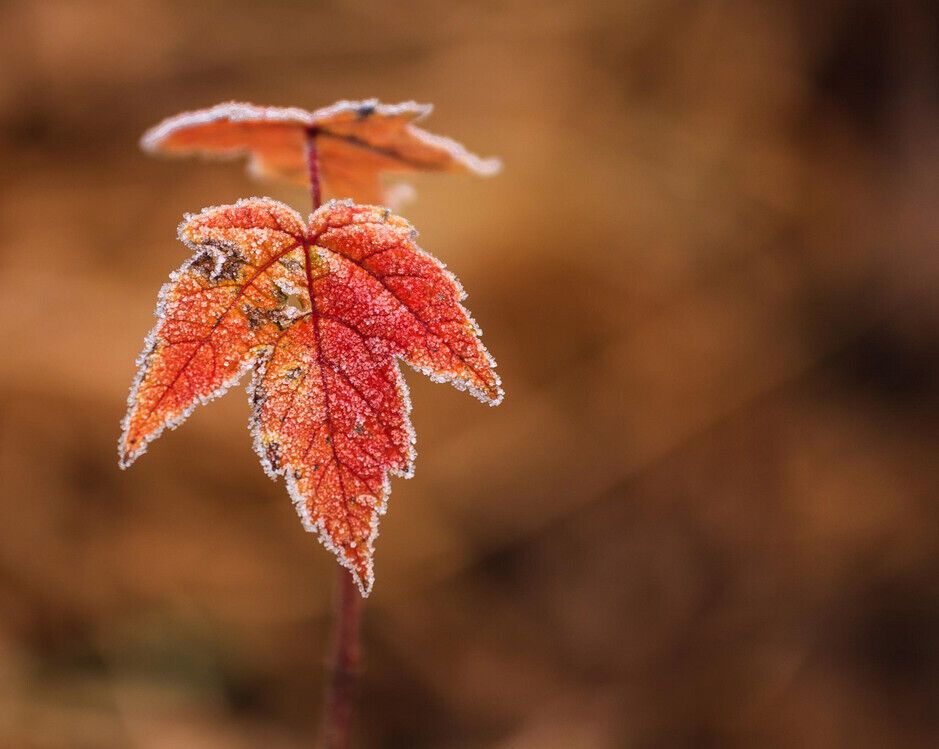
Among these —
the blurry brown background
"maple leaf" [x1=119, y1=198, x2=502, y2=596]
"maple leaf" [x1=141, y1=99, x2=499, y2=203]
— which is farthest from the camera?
the blurry brown background

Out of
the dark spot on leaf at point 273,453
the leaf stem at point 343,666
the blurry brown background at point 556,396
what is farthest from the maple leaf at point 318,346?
the blurry brown background at point 556,396

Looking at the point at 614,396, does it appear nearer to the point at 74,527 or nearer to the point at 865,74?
the point at 865,74

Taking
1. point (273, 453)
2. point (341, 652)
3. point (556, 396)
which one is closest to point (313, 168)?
point (273, 453)

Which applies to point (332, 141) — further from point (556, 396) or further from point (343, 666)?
point (556, 396)

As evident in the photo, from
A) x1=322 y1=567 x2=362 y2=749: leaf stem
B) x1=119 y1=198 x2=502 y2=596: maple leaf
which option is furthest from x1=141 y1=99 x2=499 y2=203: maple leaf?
x1=322 y1=567 x2=362 y2=749: leaf stem

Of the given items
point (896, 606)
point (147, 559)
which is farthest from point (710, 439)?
point (147, 559)

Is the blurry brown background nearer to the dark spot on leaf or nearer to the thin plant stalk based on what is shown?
the thin plant stalk

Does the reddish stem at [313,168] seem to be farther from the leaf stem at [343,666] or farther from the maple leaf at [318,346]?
the leaf stem at [343,666]
